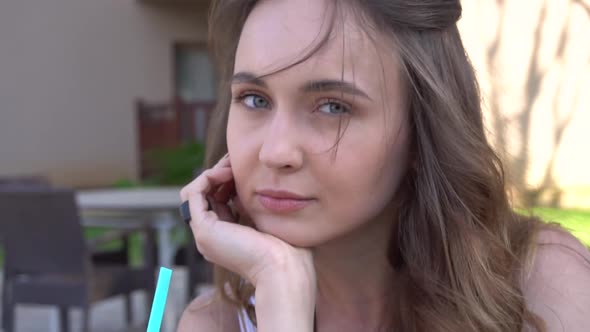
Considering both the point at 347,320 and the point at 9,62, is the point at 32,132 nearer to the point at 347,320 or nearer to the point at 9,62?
the point at 9,62

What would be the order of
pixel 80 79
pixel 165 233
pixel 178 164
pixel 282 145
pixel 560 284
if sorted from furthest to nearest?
pixel 80 79
pixel 178 164
pixel 165 233
pixel 560 284
pixel 282 145

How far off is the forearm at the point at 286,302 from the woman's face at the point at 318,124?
0.07 meters

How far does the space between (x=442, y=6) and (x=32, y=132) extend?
9573mm

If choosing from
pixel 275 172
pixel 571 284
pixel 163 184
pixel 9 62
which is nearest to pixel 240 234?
pixel 275 172

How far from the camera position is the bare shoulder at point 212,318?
1599mm

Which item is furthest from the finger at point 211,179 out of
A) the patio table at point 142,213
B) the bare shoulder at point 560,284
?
the patio table at point 142,213

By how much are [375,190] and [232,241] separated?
1.01 ft

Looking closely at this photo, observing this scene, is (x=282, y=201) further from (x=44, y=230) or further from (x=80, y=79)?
(x=80, y=79)

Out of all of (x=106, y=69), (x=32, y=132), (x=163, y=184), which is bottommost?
(x=163, y=184)

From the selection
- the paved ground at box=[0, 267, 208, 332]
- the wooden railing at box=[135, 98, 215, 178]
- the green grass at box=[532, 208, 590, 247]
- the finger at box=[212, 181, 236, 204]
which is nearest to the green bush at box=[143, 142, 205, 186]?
the wooden railing at box=[135, 98, 215, 178]

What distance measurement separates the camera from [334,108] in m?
1.27

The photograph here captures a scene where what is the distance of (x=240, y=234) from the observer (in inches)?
56.1

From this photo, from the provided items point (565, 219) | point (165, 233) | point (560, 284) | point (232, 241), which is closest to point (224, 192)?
point (232, 241)

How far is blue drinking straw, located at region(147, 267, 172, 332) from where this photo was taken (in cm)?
126
